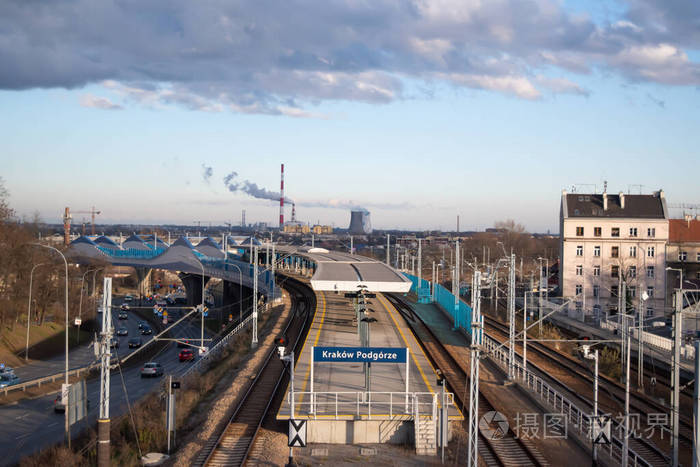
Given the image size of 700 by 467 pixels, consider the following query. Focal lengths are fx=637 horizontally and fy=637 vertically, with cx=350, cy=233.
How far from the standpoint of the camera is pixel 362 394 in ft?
64.8

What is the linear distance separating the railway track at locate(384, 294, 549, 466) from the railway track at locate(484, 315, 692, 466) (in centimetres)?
372

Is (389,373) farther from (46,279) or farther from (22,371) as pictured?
(46,279)

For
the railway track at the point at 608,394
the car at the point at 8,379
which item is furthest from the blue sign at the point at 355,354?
the car at the point at 8,379

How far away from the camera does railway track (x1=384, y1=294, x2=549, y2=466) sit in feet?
53.4

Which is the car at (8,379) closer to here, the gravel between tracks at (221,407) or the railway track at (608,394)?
the gravel between tracks at (221,407)

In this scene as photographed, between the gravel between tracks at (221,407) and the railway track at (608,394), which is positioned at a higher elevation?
the gravel between tracks at (221,407)

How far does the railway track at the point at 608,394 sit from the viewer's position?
18.5m

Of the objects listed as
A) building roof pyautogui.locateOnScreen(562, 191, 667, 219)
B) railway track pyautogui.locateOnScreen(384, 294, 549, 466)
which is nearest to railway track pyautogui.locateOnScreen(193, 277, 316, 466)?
railway track pyautogui.locateOnScreen(384, 294, 549, 466)

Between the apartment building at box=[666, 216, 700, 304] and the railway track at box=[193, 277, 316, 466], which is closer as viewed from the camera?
the railway track at box=[193, 277, 316, 466]

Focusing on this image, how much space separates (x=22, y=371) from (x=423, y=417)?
3333cm

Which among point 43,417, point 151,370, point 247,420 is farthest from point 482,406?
point 151,370

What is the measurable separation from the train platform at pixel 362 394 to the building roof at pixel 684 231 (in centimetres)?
4389
